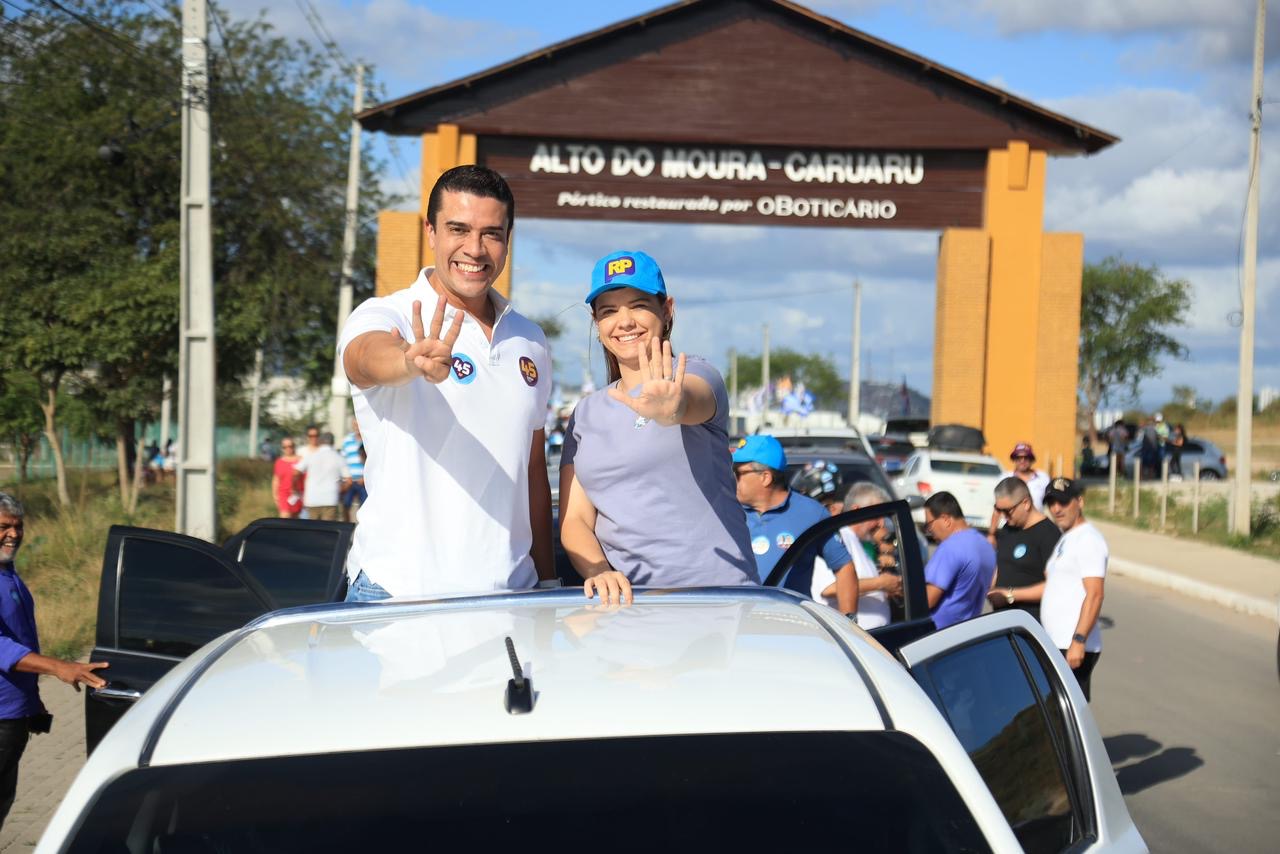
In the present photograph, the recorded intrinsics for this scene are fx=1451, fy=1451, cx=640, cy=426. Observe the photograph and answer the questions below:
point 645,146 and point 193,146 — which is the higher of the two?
point 645,146

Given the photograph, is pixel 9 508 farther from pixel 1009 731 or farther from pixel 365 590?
pixel 1009 731

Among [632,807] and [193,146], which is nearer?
[632,807]

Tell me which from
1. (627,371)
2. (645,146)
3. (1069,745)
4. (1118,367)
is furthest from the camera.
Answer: (1118,367)

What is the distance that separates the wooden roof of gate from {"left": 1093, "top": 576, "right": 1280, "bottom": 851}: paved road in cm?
1766

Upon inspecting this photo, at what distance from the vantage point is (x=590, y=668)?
93.3 inches

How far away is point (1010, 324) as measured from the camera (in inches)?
1194

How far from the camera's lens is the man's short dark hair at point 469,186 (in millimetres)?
3650

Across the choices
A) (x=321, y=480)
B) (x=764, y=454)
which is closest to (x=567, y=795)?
(x=764, y=454)

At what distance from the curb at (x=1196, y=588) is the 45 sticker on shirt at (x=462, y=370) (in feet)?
35.8

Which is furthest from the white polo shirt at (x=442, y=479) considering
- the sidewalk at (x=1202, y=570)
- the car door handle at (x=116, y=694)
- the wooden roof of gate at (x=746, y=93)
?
the wooden roof of gate at (x=746, y=93)

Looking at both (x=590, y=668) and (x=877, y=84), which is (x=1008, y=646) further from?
(x=877, y=84)

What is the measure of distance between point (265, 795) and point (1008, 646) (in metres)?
1.70

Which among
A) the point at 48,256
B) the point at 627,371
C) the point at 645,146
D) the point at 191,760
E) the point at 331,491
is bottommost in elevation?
the point at 331,491

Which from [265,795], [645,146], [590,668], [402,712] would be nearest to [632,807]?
[590,668]
